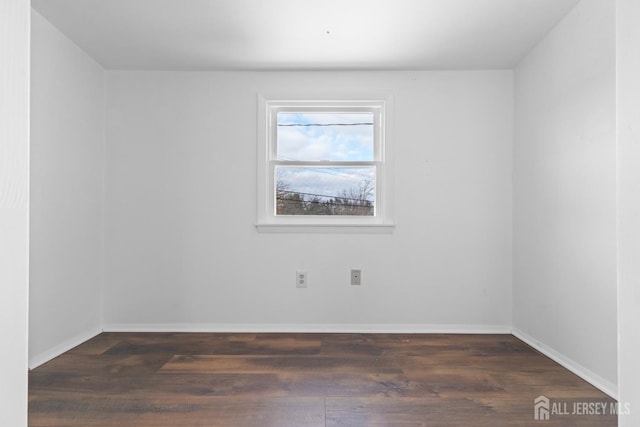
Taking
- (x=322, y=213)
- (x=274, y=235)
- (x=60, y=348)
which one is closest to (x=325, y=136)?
(x=322, y=213)

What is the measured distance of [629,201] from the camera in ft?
3.60

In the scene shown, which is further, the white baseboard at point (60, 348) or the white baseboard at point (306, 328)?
the white baseboard at point (306, 328)

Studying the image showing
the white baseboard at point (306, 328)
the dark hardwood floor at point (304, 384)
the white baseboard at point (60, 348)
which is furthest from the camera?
the white baseboard at point (306, 328)

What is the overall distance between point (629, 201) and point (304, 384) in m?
1.72

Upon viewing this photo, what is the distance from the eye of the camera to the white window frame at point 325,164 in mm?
3193

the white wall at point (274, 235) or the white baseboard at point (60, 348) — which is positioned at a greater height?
the white wall at point (274, 235)

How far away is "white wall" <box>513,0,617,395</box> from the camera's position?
206 centimetres

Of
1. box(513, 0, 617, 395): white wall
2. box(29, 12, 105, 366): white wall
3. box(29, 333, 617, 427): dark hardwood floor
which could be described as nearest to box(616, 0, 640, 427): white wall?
box(29, 333, 617, 427): dark hardwood floor

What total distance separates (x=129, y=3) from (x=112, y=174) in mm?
1421

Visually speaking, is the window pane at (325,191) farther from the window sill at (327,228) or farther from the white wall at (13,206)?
the white wall at (13,206)

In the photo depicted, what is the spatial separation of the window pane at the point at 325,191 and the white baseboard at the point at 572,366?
4.88 feet

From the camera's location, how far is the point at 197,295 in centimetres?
318

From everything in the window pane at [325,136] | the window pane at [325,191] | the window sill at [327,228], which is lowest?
the window sill at [327,228]

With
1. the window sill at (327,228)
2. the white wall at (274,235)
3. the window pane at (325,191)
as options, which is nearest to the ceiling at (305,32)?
the white wall at (274,235)
